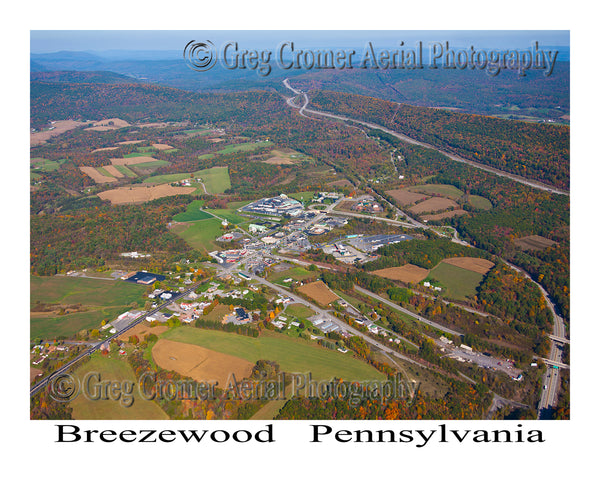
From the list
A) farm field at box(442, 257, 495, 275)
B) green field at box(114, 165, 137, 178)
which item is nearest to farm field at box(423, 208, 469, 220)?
farm field at box(442, 257, 495, 275)

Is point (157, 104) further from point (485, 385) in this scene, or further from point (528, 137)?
point (485, 385)

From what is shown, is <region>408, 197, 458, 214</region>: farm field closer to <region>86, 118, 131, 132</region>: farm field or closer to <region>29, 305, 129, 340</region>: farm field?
<region>29, 305, 129, 340</region>: farm field

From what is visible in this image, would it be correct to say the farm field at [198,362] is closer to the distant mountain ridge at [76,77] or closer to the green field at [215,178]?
the green field at [215,178]

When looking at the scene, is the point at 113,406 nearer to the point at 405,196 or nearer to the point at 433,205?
the point at 433,205

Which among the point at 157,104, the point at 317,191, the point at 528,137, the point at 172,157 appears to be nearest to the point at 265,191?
the point at 317,191

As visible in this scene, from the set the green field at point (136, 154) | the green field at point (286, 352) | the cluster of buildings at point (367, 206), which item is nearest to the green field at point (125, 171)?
the green field at point (136, 154)
